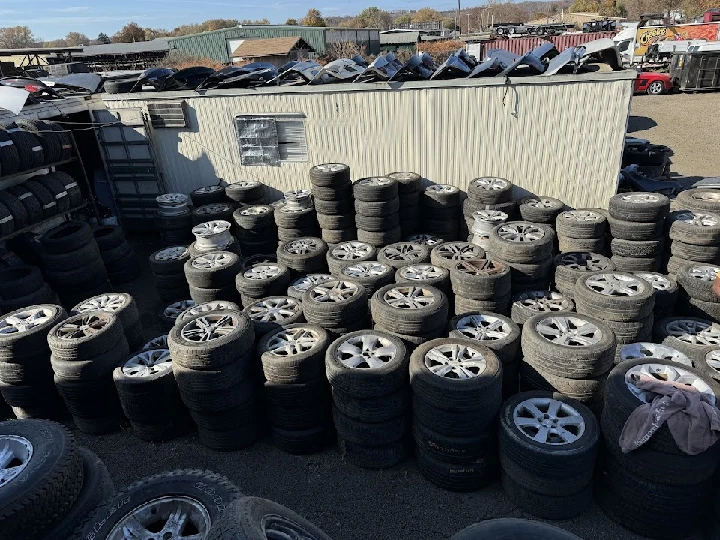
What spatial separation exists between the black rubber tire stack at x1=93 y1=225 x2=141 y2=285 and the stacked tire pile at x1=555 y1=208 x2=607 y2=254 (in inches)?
379

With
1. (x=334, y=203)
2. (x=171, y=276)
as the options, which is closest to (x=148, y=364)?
(x=171, y=276)

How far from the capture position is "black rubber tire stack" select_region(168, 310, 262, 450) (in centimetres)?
568

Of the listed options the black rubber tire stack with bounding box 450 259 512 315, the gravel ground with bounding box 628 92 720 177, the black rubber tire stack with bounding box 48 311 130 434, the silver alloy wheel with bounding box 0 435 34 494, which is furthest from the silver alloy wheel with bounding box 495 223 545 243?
the gravel ground with bounding box 628 92 720 177

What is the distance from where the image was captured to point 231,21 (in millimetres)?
90875

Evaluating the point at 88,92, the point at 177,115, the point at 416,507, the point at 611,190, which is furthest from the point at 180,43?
the point at 416,507

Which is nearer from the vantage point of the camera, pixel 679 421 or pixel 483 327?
pixel 679 421

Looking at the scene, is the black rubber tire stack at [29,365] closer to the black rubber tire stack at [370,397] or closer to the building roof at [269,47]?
the black rubber tire stack at [370,397]

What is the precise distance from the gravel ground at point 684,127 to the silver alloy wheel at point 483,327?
13060 millimetres

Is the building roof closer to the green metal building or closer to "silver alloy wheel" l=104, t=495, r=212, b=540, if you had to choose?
the green metal building

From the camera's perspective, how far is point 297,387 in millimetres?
5738

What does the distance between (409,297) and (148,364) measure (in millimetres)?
3735

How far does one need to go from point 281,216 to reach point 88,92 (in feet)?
27.6

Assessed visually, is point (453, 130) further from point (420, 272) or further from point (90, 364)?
point (90, 364)

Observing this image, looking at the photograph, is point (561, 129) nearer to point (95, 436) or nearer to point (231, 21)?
point (95, 436)
